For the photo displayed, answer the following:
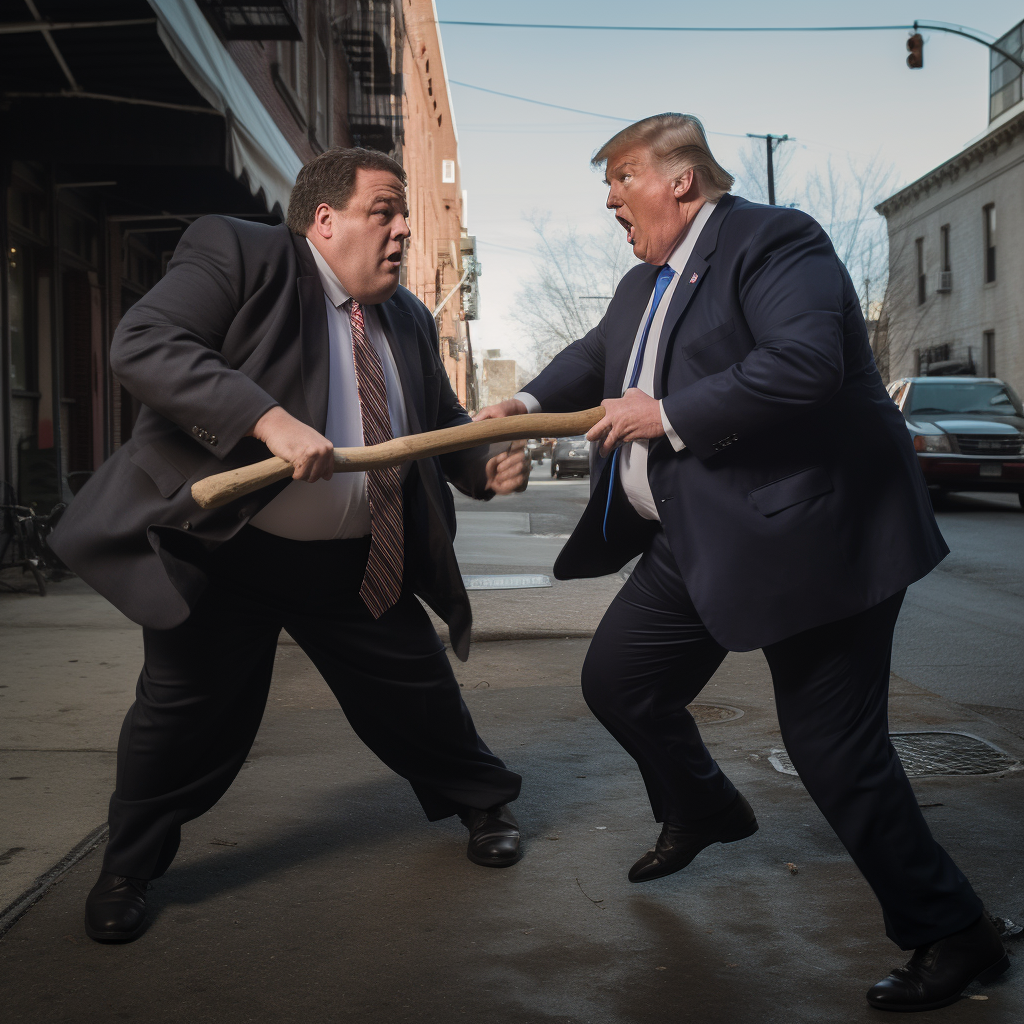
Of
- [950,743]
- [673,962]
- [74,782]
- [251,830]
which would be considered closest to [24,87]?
[74,782]

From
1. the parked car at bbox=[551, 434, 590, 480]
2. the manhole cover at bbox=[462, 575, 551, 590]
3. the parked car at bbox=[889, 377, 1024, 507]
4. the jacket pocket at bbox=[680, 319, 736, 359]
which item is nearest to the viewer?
the jacket pocket at bbox=[680, 319, 736, 359]

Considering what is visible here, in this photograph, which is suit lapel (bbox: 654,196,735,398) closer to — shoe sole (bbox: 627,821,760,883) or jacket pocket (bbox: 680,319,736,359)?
jacket pocket (bbox: 680,319,736,359)

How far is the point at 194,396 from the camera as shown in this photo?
Result: 2811mm

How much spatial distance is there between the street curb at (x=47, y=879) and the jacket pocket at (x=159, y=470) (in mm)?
1165

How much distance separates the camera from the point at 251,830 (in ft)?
12.7

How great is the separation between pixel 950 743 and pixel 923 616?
3.79m

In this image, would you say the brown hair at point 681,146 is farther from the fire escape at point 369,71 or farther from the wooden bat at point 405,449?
the fire escape at point 369,71

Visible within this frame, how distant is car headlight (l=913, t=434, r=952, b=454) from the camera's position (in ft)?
54.9

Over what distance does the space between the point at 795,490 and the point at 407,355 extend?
1283mm

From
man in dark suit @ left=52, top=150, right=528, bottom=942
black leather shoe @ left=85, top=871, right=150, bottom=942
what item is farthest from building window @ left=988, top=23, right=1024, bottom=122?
black leather shoe @ left=85, top=871, right=150, bottom=942

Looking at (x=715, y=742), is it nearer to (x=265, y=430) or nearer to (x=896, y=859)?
(x=896, y=859)

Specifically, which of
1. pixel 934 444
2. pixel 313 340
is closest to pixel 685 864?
pixel 313 340

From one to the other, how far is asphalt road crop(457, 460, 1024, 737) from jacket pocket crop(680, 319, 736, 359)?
126 inches

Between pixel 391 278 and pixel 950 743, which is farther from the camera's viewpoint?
pixel 950 743
